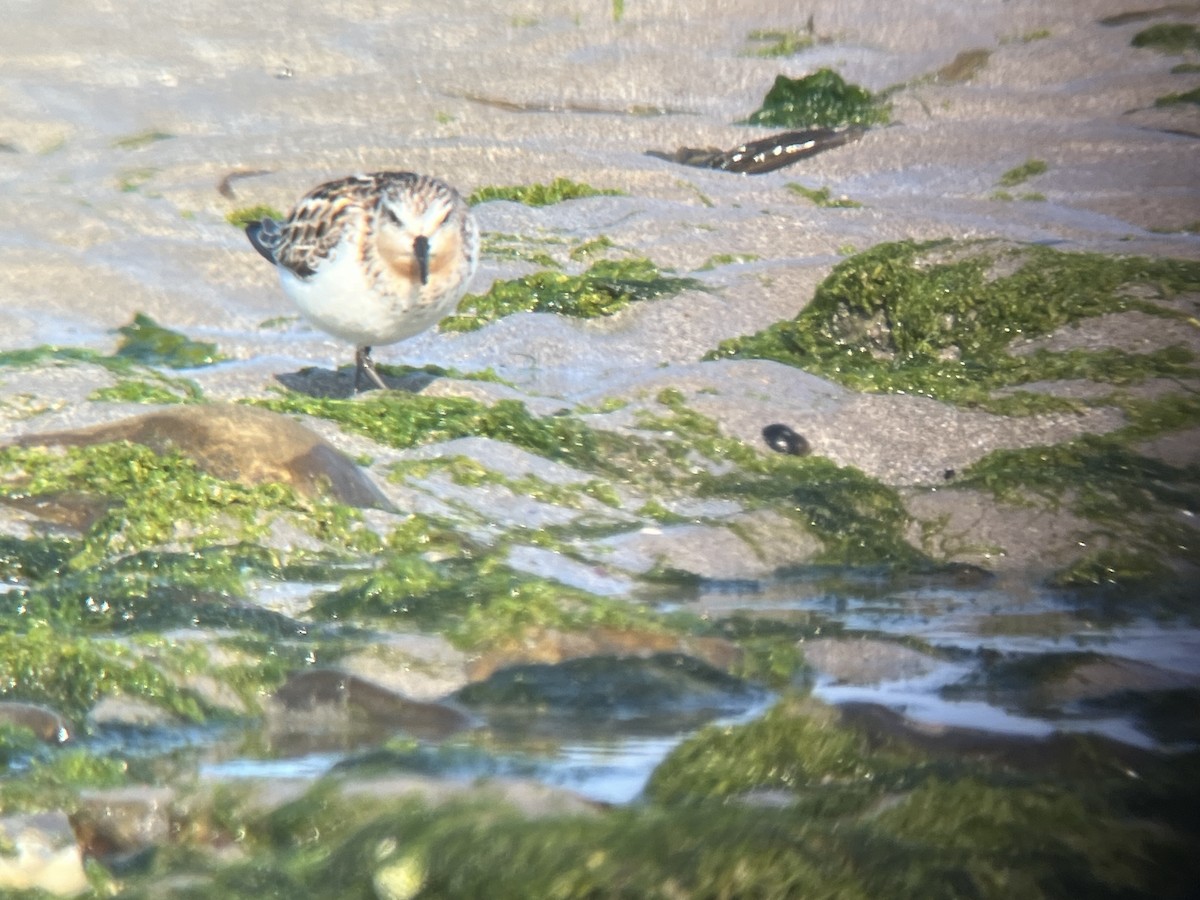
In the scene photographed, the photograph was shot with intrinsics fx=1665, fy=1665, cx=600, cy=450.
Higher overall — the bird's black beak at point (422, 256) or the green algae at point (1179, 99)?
the green algae at point (1179, 99)

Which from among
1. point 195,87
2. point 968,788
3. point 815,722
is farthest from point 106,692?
point 195,87

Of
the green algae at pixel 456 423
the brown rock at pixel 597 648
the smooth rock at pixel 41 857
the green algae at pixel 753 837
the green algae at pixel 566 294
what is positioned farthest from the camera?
the green algae at pixel 566 294

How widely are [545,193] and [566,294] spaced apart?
178 cm

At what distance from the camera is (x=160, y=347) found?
7430 millimetres

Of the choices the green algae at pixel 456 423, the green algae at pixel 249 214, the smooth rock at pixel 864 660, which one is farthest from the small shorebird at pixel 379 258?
the smooth rock at pixel 864 660

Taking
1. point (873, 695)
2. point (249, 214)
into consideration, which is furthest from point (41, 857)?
point (249, 214)

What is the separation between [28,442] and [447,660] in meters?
1.96

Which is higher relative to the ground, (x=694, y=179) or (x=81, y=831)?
(x=694, y=179)

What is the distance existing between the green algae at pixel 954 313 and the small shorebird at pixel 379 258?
1.26 meters

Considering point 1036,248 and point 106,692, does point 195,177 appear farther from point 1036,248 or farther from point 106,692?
point 106,692

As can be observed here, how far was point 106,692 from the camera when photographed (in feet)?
12.6

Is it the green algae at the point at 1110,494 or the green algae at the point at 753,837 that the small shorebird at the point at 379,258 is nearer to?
the green algae at the point at 1110,494

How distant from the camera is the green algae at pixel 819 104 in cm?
1097

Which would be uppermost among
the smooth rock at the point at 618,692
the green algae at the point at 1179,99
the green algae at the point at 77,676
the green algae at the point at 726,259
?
the green algae at the point at 1179,99
